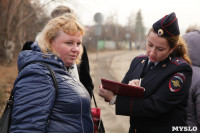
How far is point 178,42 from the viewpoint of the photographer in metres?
1.89

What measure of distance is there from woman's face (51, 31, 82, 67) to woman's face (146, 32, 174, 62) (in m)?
0.71

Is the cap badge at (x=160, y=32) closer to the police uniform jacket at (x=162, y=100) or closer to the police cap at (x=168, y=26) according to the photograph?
the police cap at (x=168, y=26)

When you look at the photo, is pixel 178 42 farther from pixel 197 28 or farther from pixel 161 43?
pixel 197 28

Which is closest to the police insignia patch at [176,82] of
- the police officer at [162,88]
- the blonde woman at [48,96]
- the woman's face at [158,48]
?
the police officer at [162,88]

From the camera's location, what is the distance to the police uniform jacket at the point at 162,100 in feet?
5.57

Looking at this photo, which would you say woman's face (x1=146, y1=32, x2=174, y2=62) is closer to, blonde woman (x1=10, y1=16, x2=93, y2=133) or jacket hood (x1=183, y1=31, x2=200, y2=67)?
jacket hood (x1=183, y1=31, x2=200, y2=67)

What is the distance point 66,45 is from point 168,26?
95 centimetres

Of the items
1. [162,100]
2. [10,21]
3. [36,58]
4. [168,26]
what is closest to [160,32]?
[168,26]

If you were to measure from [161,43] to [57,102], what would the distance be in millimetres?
1102

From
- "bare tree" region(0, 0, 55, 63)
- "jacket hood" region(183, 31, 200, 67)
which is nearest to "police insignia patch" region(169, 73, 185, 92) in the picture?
"jacket hood" region(183, 31, 200, 67)

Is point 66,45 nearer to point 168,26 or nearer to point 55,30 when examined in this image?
point 55,30

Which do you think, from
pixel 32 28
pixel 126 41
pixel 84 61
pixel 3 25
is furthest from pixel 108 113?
pixel 126 41

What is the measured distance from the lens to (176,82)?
1698mm

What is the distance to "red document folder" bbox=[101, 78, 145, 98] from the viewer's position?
5.50 feet
